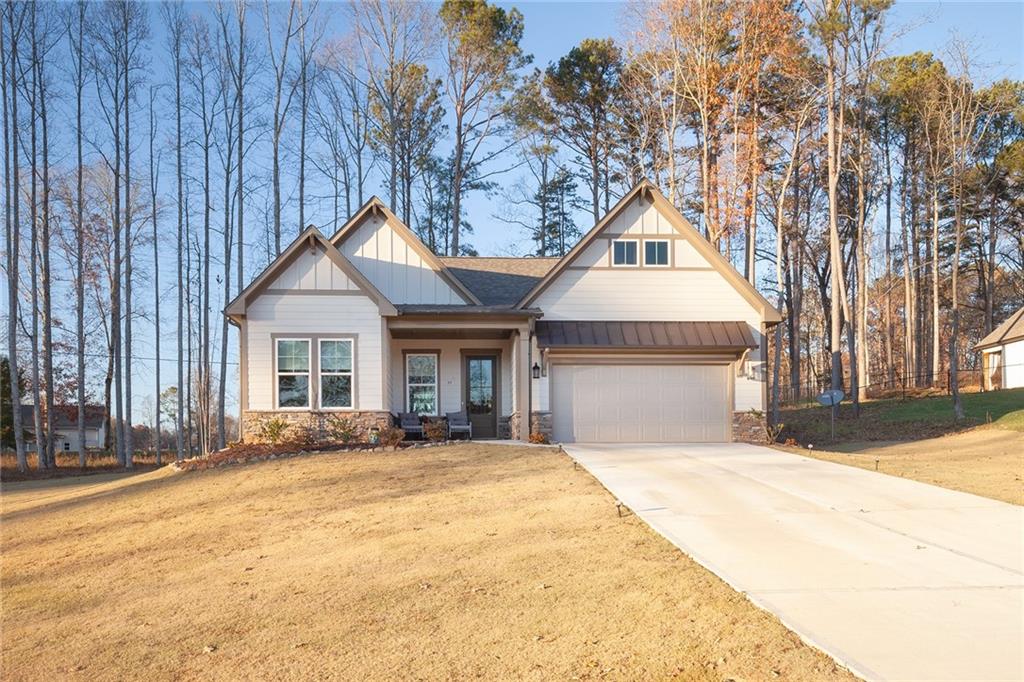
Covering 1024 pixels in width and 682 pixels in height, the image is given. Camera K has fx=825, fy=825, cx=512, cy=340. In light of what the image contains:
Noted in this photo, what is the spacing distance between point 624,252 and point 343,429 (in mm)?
7318

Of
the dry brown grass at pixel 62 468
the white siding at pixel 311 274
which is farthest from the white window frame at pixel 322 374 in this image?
the dry brown grass at pixel 62 468

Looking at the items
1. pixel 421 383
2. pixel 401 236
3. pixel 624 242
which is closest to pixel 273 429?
pixel 421 383

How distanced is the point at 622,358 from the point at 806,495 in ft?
26.1

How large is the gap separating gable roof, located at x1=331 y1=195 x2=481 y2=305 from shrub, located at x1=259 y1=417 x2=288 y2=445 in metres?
4.49

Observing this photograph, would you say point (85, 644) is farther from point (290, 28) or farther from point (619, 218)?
point (290, 28)

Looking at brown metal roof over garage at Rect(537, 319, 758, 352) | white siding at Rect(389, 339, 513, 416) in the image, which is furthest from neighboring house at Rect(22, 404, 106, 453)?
brown metal roof over garage at Rect(537, 319, 758, 352)

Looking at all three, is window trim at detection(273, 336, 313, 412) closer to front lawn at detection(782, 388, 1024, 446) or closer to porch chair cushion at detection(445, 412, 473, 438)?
porch chair cushion at detection(445, 412, 473, 438)

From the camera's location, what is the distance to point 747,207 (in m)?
27.7

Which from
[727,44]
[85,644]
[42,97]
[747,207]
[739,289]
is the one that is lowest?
[85,644]

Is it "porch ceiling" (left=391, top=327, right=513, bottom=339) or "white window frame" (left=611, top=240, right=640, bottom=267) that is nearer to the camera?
"white window frame" (left=611, top=240, right=640, bottom=267)

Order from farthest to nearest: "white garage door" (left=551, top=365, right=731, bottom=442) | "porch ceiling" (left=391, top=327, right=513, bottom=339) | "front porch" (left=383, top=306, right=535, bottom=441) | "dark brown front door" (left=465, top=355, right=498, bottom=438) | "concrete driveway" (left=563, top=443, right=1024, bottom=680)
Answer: "dark brown front door" (left=465, top=355, right=498, bottom=438), "front porch" (left=383, top=306, right=535, bottom=441), "porch ceiling" (left=391, top=327, right=513, bottom=339), "white garage door" (left=551, top=365, right=731, bottom=442), "concrete driveway" (left=563, top=443, right=1024, bottom=680)

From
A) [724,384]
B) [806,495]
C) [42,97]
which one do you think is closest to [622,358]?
[724,384]

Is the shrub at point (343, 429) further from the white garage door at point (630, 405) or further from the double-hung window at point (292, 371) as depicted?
the white garage door at point (630, 405)

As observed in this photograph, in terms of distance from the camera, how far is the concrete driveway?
489cm
